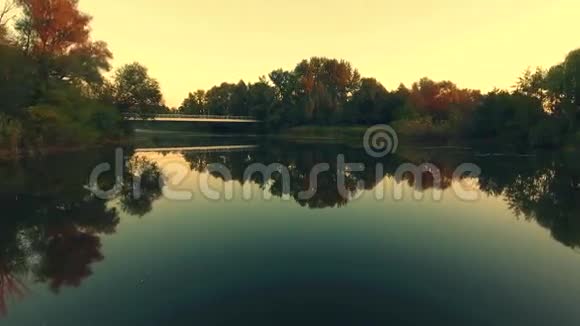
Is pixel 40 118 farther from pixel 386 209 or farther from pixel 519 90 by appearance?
pixel 519 90

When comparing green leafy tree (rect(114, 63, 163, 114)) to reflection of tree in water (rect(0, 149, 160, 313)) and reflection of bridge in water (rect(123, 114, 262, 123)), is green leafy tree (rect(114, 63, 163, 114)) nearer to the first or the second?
reflection of bridge in water (rect(123, 114, 262, 123))

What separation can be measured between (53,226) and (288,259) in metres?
8.53

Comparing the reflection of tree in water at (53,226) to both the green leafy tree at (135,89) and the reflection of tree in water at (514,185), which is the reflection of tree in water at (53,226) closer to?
the reflection of tree in water at (514,185)

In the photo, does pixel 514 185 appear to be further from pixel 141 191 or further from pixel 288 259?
pixel 141 191

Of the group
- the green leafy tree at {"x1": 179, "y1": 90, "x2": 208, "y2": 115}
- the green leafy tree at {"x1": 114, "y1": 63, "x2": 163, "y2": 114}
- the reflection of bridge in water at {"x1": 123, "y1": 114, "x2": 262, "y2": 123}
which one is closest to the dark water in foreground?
the green leafy tree at {"x1": 114, "y1": 63, "x2": 163, "y2": 114}

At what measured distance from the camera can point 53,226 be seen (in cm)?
1270

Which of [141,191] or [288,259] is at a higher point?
[141,191]

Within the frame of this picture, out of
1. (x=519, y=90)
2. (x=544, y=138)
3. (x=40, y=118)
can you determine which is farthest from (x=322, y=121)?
(x=40, y=118)

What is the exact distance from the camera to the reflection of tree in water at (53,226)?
344 inches

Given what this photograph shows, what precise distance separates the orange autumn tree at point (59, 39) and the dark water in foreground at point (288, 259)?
29.7 meters

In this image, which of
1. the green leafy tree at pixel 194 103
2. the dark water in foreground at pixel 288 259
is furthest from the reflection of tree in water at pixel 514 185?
the green leafy tree at pixel 194 103

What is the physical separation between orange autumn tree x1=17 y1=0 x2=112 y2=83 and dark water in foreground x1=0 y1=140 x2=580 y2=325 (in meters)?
29.7

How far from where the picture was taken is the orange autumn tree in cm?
4106

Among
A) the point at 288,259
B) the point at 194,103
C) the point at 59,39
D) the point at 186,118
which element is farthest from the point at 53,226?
the point at 194,103
